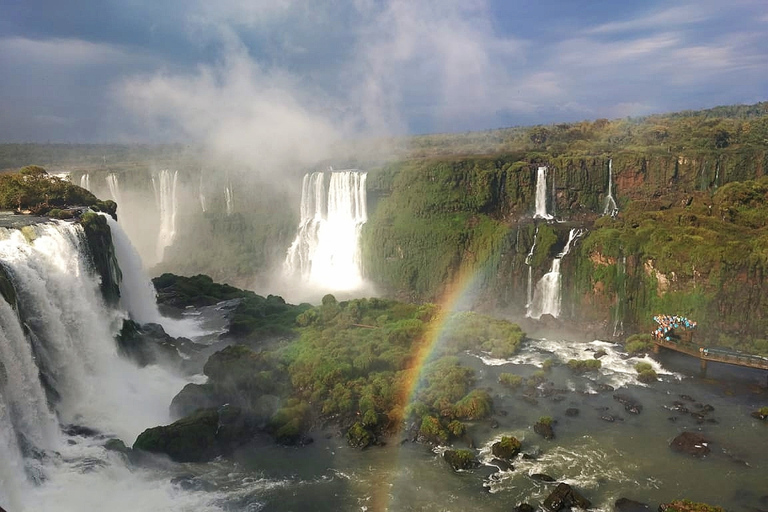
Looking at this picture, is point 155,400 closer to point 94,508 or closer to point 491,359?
point 94,508

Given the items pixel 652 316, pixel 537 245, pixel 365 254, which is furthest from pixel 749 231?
pixel 365 254

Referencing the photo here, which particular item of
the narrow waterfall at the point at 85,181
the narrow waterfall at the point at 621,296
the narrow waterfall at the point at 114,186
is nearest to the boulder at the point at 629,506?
the narrow waterfall at the point at 621,296

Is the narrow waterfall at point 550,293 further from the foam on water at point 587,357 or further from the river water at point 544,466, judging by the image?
the river water at point 544,466

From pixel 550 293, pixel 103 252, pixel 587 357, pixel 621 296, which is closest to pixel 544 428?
pixel 587 357

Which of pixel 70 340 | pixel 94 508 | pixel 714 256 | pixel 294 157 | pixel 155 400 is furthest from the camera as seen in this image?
pixel 294 157

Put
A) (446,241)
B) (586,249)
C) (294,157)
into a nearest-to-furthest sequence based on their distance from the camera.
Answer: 1. (586,249)
2. (446,241)
3. (294,157)

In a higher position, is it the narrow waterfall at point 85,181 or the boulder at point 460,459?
the narrow waterfall at point 85,181

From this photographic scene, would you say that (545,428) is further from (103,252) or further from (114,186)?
(114,186)

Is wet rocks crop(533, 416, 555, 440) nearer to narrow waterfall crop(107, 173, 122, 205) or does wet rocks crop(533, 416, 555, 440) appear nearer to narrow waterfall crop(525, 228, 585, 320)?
narrow waterfall crop(525, 228, 585, 320)
